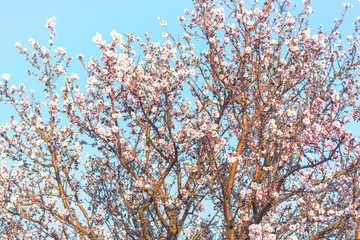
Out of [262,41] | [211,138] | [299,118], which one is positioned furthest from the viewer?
[262,41]

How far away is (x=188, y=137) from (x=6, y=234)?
29.3 ft

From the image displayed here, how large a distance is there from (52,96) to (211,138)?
703cm

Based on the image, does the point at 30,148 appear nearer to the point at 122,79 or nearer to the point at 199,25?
the point at 122,79

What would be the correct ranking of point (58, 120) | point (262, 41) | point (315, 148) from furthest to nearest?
point (58, 120)
point (262, 41)
point (315, 148)

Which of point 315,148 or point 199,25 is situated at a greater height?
point 199,25

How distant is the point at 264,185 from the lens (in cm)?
1048

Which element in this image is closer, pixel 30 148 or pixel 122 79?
pixel 122 79

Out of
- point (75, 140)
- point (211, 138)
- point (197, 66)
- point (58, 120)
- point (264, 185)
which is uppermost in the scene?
point (197, 66)

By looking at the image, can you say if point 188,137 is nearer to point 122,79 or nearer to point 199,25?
point 122,79

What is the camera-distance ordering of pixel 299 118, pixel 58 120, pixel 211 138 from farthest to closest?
pixel 58 120, pixel 299 118, pixel 211 138

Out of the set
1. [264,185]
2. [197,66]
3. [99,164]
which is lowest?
[264,185]

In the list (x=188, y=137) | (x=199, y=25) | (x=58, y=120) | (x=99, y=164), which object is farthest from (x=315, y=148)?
(x=58, y=120)

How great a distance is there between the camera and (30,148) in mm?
13766

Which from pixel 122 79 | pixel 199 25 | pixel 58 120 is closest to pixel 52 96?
pixel 58 120
